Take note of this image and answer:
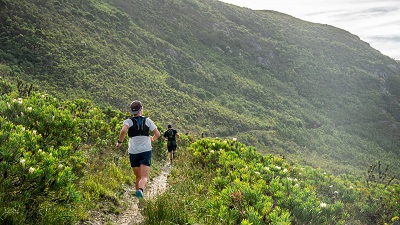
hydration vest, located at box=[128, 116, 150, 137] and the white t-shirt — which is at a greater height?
hydration vest, located at box=[128, 116, 150, 137]

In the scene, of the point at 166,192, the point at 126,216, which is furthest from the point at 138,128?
the point at 126,216

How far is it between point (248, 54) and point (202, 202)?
280ft

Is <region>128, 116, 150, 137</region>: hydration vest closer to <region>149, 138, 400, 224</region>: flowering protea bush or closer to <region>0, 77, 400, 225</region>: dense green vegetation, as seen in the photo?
<region>0, 77, 400, 225</region>: dense green vegetation

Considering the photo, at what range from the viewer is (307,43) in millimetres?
103312

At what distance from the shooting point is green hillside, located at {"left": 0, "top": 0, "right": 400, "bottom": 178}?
134 feet

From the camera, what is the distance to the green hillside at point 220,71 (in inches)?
1610

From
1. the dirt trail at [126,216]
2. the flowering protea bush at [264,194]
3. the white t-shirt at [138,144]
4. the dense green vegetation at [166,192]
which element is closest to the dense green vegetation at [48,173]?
the dense green vegetation at [166,192]

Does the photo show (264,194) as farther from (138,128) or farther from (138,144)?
(138,128)

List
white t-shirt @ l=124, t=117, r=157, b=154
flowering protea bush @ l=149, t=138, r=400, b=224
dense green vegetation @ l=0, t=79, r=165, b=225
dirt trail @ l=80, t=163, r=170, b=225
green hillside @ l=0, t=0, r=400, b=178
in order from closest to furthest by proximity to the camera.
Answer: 1. dense green vegetation @ l=0, t=79, r=165, b=225
2. flowering protea bush @ l=149, t=138, r=400, b=224
3. dirt trail @ l=80, t=163, r=170, b=225
4. white t-shirt @ l=124, t=117, r=157, b=154
5. green hillside @ l=0, t=0, r=400, b=178

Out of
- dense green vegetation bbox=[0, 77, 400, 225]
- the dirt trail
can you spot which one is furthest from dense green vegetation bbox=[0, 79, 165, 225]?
the dirt trail

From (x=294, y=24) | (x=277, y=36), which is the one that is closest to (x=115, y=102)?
(x=277, y=36)

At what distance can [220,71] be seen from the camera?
72188 mm

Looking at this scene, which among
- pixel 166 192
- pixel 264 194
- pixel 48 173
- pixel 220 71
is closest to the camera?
pixel 48 173

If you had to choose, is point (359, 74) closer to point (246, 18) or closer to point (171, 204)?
point (246, 18)
